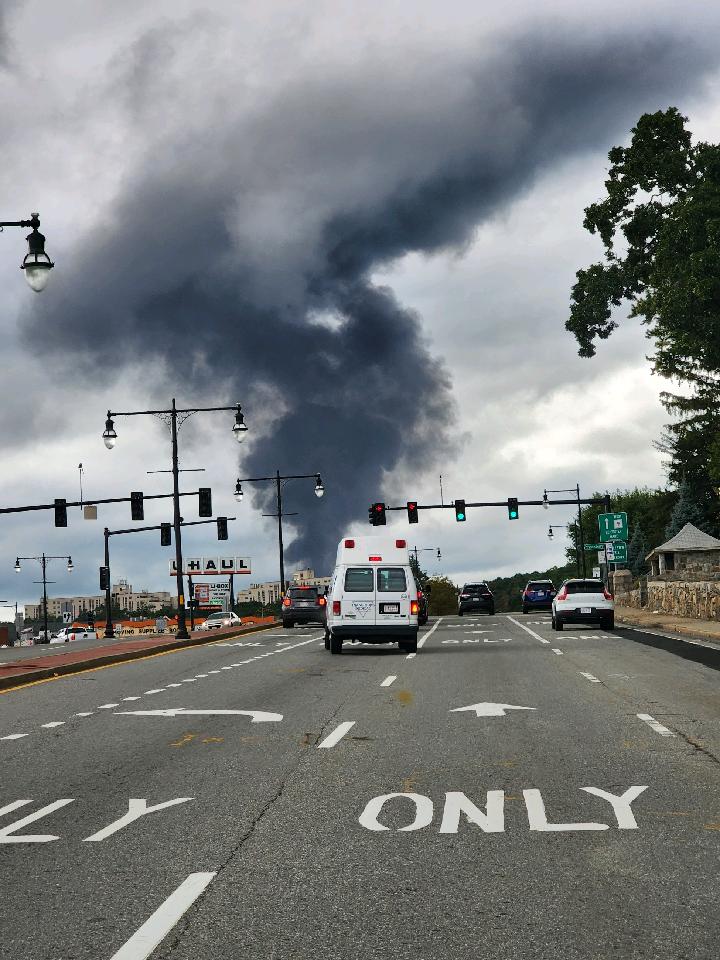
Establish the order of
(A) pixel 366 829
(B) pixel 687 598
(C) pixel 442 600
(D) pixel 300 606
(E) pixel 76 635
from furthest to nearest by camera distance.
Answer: (C) pixel 442 600 → (E) pixel 76 635 → (D) pixel 300 606 → (B) pixel 687 598 → (A) pixel 366 829

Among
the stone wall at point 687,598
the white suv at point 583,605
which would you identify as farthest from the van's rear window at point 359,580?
the stone wall at point 687,598

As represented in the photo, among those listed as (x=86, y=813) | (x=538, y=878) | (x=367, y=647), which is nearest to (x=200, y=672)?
(x=367, y=647)

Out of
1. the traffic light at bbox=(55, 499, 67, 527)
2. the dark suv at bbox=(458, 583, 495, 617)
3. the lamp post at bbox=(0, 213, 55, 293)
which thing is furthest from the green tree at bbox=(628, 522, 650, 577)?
the lamp post at bbox=(0, 213, 55, 293)

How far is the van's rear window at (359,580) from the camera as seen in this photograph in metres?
28.7

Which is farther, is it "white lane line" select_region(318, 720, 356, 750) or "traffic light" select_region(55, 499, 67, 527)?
"traffic light" select_region(55, 499, 67, 527)

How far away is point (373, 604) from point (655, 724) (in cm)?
1606

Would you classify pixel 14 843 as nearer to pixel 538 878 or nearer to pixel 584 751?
pixel 538 878

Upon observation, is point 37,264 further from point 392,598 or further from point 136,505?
point 136,505

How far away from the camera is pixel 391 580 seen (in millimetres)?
28906

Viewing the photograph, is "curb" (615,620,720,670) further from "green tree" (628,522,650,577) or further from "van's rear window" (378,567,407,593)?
"green tree" (628,522,650,577)

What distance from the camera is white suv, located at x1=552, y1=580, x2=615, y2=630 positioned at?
39562mm

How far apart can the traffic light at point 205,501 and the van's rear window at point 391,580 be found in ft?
66.3

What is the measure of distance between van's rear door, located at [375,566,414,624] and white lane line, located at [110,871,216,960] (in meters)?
22.2

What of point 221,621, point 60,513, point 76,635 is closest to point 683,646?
point 60,513
